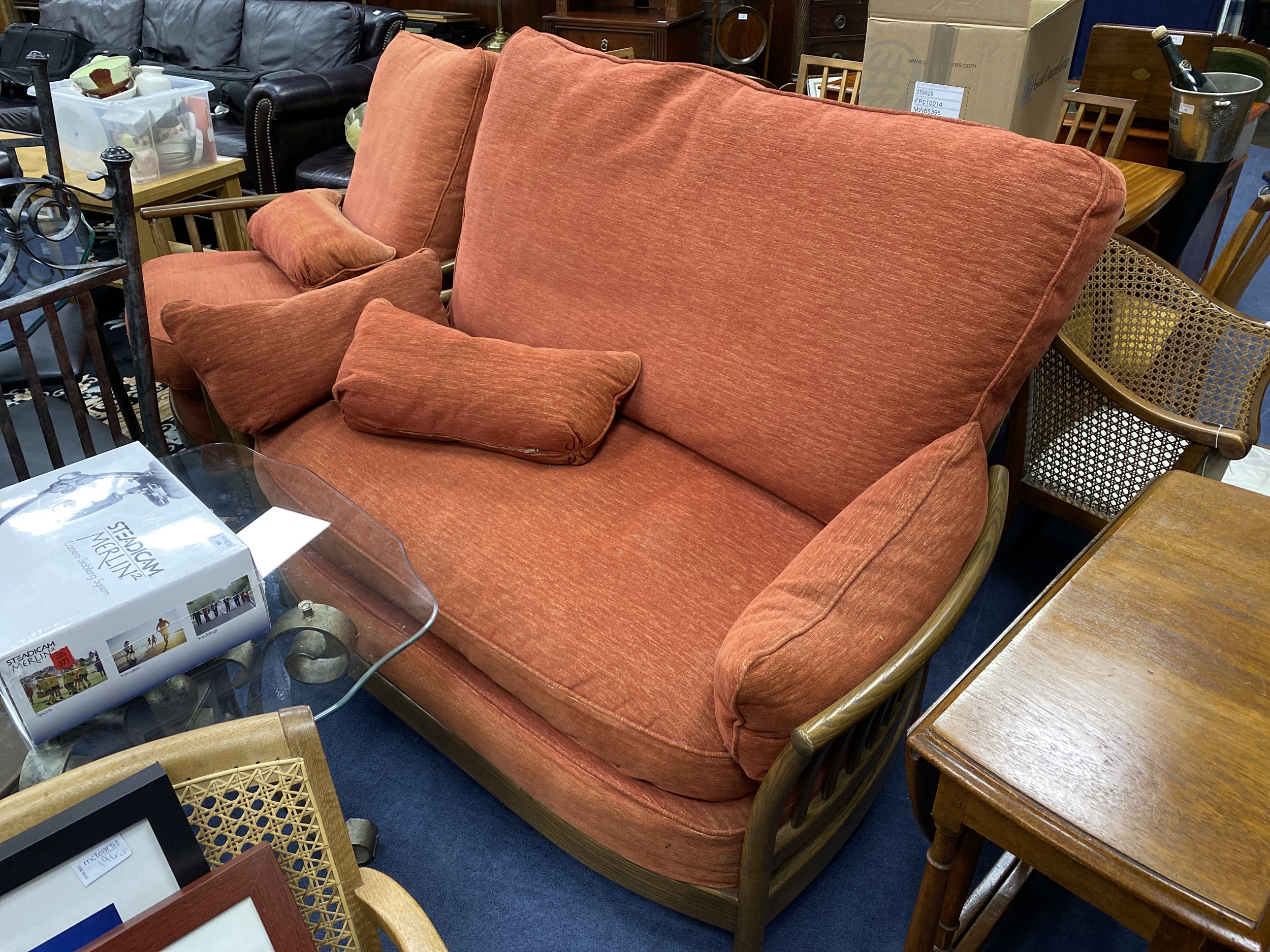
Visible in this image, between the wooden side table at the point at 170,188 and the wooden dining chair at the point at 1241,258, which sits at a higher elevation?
the wooden dining chair at the point at 1241,258

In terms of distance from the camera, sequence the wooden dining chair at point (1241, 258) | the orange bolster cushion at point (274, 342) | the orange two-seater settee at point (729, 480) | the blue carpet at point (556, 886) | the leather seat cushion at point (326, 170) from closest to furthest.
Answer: the orange two-seater settee at point (729, 480)
the blue carpet at point (556, 886)
the orange bolster cushion at point (274, 342)
the wooden dining chair at point (1241, 258)
the leather seat cushion at point (326, 170)

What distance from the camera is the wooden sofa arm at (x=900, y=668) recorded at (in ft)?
3.00

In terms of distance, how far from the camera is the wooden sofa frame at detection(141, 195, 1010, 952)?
956mm

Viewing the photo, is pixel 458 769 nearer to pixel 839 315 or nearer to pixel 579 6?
pixel 839 315

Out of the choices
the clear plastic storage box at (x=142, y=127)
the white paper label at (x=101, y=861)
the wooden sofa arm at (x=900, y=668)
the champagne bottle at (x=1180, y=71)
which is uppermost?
the champagne bottle at (x=1180, y=71)

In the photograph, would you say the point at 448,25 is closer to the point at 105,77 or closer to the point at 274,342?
the point at 105,77

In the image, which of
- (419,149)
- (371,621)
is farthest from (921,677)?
(419,149)

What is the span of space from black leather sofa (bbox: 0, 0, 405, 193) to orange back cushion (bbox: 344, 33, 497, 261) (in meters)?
1.36

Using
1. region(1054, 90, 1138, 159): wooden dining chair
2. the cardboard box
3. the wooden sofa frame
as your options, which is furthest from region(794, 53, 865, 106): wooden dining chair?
the wooden sofa frame

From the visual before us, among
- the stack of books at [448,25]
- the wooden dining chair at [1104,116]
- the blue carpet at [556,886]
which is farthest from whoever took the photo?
the stack of books at [448,25]

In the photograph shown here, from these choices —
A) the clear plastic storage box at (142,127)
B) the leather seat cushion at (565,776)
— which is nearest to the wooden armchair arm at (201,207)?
the clear plastic storage box at (142,127)

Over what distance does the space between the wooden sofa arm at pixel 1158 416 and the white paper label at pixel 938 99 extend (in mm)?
434

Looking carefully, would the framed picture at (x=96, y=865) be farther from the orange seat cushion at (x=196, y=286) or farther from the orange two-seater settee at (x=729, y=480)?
the orange seat cushion at (x=196, y=286)

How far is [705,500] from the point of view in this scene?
4.52 feet
